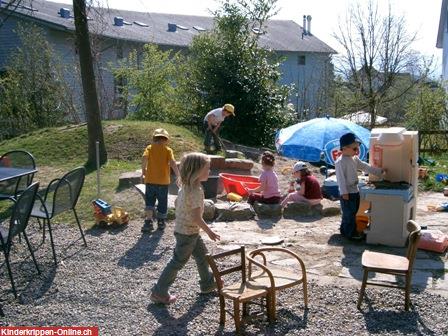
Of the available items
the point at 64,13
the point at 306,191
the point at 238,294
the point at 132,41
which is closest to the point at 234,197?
the point at 306,191

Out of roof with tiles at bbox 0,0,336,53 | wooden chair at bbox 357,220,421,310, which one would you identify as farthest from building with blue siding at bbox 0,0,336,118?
wooden chair at bbox 357,220,421,310

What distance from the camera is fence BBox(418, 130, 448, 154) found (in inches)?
573

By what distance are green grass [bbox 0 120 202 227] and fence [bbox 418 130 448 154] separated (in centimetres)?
605

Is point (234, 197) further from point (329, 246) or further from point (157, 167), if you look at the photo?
point (329, 246)

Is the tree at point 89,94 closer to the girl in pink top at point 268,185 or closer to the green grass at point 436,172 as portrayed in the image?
the girl in pink top at point 268,185

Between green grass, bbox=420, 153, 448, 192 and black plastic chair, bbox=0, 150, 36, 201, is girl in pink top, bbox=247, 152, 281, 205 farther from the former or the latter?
green grass, bbox=420, 153, 448, 192

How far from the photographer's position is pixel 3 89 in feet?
54.4

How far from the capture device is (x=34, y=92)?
1691cm

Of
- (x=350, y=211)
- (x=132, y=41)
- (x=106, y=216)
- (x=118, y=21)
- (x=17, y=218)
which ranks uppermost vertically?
(x=118, y=21)

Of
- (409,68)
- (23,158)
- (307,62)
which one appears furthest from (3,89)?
(307,62)

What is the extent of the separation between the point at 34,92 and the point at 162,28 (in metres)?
15.0

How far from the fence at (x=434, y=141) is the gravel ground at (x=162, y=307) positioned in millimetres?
10591

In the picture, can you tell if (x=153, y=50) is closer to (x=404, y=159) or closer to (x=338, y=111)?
(x=338, y=111)

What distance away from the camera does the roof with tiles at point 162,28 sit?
23.4 metres
